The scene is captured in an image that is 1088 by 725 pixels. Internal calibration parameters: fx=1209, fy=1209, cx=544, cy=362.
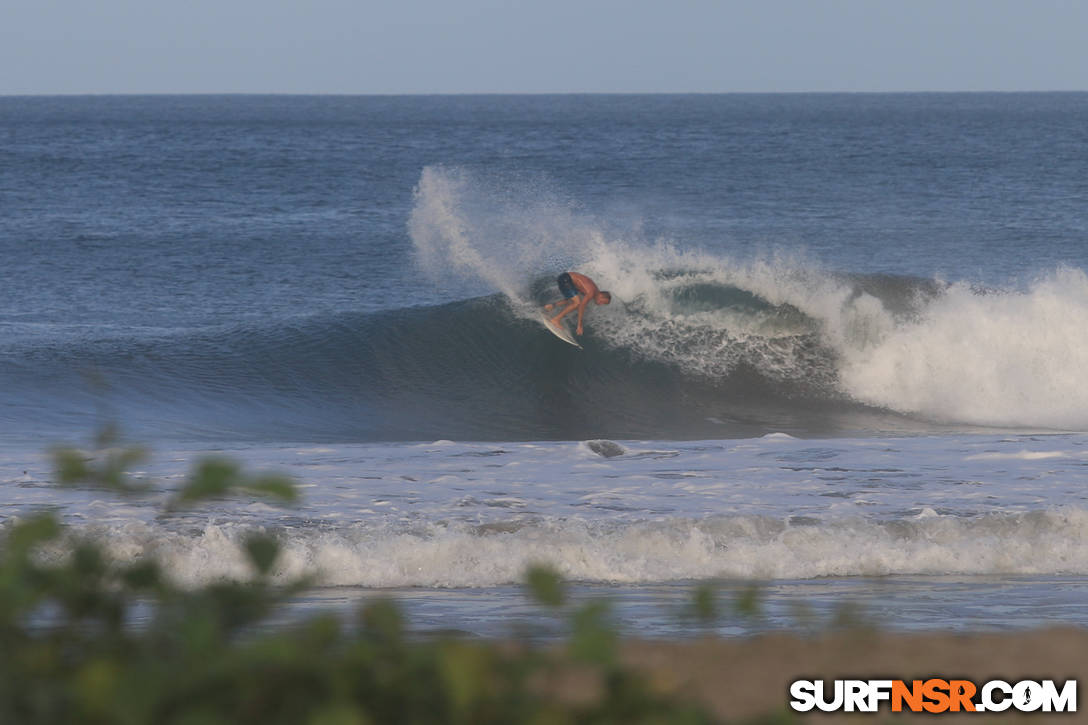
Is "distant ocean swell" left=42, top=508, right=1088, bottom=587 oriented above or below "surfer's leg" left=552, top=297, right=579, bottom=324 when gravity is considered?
below

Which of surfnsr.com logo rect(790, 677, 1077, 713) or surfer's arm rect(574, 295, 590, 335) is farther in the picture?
surfer's arm rect(574, 295, 590, 335)

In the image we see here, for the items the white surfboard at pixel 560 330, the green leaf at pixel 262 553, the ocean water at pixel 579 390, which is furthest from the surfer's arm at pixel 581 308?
the green leaf at pixel 262 553

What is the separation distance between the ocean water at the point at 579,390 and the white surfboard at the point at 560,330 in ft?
0.54

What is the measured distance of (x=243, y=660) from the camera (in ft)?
4.72

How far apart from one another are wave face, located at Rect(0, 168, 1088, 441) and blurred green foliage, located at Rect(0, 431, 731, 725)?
11.6 m

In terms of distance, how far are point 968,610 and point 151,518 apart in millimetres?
5093

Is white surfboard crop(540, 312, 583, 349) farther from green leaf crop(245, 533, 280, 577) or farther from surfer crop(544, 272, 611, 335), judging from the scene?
green leaf crop(245, 533, 280, 577)

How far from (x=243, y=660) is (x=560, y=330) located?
1594 centimetres

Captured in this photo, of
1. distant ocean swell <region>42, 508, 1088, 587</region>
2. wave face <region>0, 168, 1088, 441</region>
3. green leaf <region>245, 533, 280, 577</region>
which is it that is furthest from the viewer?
wave face <region>0, 168, 1088, 441</region>

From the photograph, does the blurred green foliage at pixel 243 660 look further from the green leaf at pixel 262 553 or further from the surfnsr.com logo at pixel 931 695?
the surfnsr.com logo at pixel 931 695

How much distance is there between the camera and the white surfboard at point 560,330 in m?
17.1

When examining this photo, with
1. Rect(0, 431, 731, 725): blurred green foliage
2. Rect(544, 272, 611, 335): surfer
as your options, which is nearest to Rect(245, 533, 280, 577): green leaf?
Rect(0, 431, 731, 725): blurred green foliage

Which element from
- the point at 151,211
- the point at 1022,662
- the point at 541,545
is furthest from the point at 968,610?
the point at 151,211

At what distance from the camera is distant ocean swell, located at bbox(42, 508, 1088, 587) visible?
22.9ft
